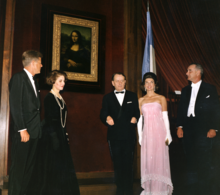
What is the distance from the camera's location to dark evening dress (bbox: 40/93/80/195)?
2.77 metres

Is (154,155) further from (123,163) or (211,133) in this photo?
(211,133)

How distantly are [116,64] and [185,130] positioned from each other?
1907 millimetres

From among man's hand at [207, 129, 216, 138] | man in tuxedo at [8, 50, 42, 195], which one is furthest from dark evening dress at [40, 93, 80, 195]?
man's hand at [207, 129, 216, 138]

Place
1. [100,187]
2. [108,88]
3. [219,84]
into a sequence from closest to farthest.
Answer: [100,187]
[219,84]
[108,88]

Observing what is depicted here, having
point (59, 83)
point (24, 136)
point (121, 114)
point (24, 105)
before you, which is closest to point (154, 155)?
point (121, 114)

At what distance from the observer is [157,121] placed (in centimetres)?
328

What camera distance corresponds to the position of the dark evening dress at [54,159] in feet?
9.08

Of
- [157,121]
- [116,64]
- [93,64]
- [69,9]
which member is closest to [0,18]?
[69,9]

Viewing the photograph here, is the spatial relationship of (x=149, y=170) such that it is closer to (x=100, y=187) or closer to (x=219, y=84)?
(x=100, y=187)

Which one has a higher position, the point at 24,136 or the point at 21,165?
the point at 24,136

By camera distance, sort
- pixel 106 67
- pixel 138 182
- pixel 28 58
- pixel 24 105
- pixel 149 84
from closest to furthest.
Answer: pixel 24 105, pixel 28 58, pixel 149 84, pixel 138 182, pixel 106 67

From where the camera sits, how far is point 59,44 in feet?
13.5

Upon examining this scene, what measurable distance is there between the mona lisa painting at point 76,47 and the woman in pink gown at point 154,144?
135 centimetres

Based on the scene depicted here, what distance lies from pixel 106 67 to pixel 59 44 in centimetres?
97
